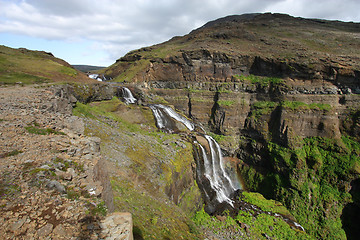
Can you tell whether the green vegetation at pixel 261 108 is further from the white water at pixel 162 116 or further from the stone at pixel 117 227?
the stone at pixel 117 227

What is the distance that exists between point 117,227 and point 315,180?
20.8 meters

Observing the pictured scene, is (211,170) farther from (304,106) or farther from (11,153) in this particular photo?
(11,153)

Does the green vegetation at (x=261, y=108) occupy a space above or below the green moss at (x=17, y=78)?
below

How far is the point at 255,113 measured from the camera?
22.5 metres

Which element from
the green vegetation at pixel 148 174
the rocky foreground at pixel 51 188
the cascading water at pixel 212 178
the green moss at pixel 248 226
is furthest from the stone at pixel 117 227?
the cascading water at pixel 212 178

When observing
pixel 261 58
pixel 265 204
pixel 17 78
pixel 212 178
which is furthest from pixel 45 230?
pixel 261 58

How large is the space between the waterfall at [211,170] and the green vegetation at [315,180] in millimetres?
4465

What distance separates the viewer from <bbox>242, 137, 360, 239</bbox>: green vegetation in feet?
51.7

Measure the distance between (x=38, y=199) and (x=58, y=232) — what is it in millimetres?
797

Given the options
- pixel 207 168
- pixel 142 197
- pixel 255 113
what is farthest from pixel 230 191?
pixel 142 197

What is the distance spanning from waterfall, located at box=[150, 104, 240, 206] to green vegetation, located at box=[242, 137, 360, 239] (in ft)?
14.6

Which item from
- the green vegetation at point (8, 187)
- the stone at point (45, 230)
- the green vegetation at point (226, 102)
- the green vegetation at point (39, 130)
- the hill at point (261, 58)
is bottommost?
the green vegetation at point (226, 102)

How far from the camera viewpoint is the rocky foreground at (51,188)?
2650mm

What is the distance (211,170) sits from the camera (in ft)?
53.0
